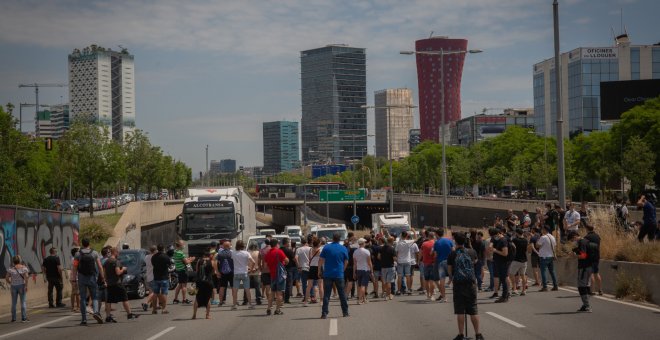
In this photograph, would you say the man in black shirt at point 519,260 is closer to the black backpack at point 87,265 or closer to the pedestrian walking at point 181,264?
the pedestrian walking at point 181,264

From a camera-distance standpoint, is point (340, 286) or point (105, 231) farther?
point (105, 231)

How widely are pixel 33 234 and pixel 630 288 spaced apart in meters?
18.9

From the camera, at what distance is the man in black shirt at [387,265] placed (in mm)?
20766

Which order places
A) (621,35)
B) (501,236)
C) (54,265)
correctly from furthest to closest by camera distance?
(621,35)
(54,265)
(501,236)

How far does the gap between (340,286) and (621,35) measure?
122 meters

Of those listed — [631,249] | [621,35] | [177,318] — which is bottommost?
[177,318]

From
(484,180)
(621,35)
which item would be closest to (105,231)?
(484,180)

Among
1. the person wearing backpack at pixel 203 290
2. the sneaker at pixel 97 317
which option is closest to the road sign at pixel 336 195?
the person wearing backpack at pixel 203 290

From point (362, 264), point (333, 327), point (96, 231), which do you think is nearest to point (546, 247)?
point (362, 264)

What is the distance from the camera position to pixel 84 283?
17.0 meters

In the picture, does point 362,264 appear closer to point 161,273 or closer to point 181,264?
point 161,273

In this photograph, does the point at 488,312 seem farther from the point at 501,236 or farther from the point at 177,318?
the point at 177,318

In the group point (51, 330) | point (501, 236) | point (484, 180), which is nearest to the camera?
point (51, 330)

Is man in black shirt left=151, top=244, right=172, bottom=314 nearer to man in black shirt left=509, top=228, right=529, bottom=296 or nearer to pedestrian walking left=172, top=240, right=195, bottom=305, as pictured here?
pedestrian walking left=172, top=240, right=195, bottom=305
